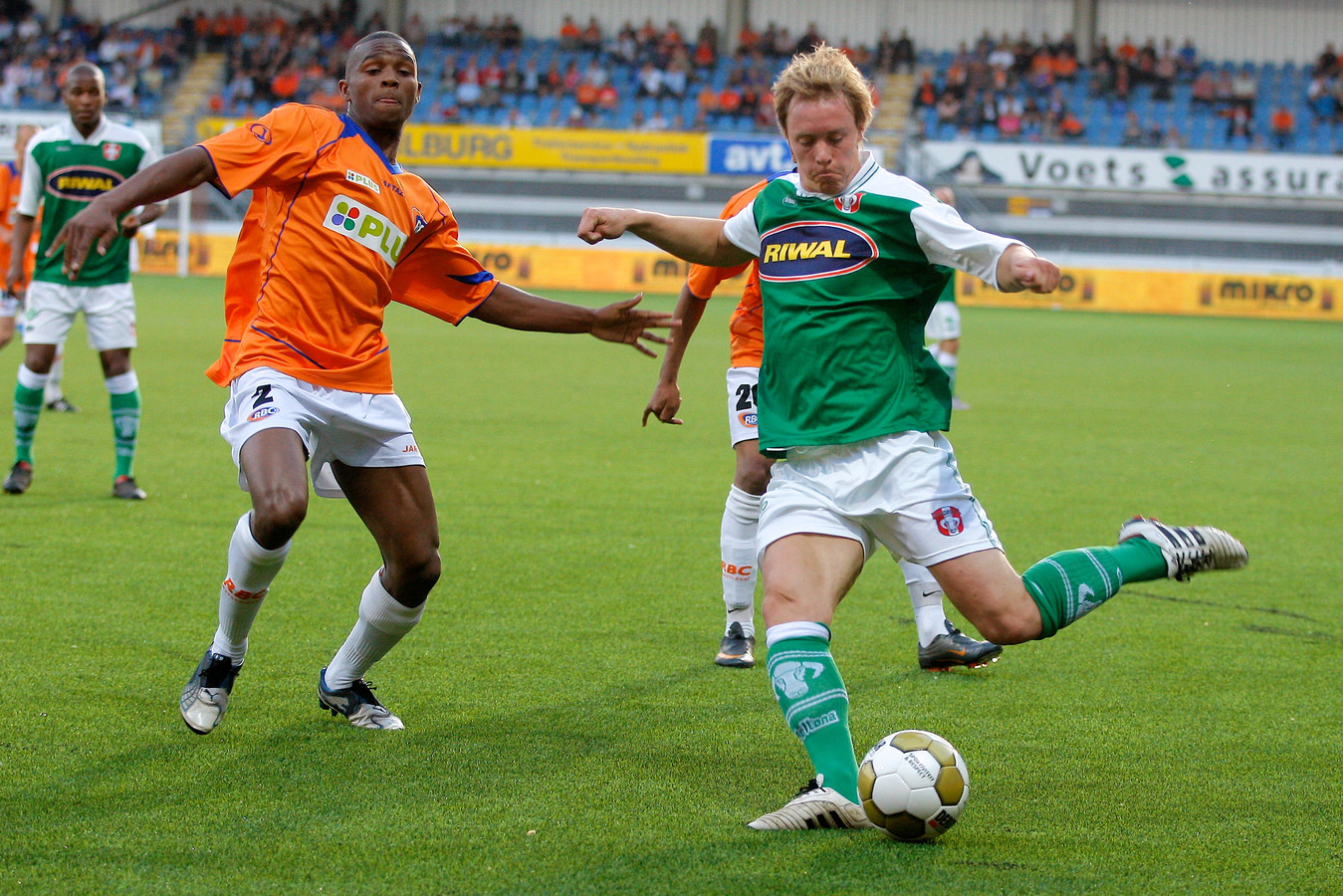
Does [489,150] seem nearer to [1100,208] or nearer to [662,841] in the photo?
[1100,208]

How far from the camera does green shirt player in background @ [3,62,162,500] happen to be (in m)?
8.45

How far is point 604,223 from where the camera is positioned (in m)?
4.05

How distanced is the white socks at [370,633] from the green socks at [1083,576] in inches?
77.6

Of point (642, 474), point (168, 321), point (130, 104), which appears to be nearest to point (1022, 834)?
point (642, 474)

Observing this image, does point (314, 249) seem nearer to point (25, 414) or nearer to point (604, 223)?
point (604, 223)

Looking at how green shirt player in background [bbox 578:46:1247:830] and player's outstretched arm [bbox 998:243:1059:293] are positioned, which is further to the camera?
green shirt player in background [bbox 578:46:1247:830]

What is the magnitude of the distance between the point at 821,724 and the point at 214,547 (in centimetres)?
454

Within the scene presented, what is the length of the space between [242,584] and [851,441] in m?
1.96

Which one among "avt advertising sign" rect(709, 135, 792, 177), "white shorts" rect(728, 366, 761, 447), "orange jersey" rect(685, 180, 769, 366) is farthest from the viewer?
"avt advertising sign" rect(709, 135, 792, 177)

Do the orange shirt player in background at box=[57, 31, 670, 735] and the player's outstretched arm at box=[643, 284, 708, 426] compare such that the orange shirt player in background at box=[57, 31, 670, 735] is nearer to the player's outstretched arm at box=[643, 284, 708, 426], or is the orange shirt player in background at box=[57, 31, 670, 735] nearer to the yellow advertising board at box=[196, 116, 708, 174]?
the player's outstretched arm at box=[643, 284, 708, 426]

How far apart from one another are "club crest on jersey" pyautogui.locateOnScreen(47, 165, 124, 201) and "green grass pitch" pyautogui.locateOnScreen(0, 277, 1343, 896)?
5.94 feet

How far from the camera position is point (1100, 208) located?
3778 cm

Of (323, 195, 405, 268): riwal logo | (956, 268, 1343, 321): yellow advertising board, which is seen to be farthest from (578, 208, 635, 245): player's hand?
(956, 268, 1343, 321): yellow advertising board

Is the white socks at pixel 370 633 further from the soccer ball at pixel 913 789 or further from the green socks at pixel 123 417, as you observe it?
the green socks at pixel 123 417
